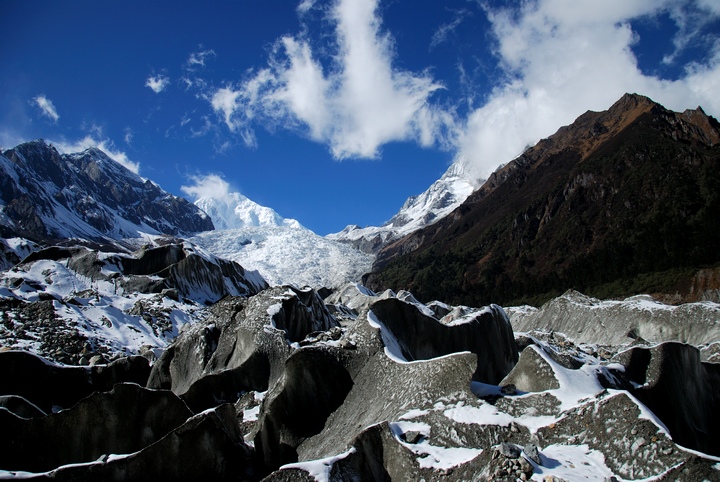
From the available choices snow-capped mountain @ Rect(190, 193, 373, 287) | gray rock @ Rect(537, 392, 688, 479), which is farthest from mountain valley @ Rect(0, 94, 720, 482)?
snow-capped mountain @ Rect(190, 193, 373, 287)

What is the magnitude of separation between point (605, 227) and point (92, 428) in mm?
128124

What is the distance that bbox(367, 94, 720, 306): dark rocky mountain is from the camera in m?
93.2

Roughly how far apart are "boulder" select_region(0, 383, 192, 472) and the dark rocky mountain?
8671cm

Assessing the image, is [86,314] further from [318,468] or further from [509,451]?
[509,451]

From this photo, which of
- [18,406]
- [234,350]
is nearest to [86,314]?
[234,350]

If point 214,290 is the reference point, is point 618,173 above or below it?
above

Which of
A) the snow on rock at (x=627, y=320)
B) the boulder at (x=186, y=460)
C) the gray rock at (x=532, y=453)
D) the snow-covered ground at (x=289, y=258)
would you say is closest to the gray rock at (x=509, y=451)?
the gray rock at (x=532, y=453)

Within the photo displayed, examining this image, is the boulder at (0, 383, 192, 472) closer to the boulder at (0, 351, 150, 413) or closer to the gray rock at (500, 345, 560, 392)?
the boulder at (0, 351, 150, 413)

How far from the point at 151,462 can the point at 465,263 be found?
155332 millimetres

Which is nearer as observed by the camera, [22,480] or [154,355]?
[22,480]

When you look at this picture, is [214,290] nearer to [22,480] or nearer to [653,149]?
[22,480]

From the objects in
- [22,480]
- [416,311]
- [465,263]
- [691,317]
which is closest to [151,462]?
[22,480]

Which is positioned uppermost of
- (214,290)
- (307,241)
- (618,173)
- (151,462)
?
(307,241)

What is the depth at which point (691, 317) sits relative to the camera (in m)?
39.5
